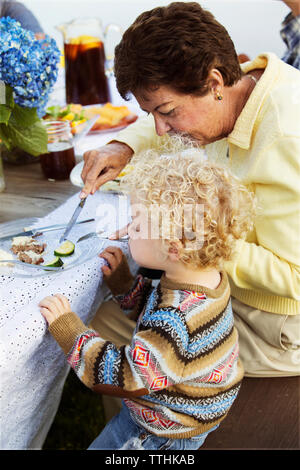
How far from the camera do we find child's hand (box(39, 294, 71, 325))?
0.90 m

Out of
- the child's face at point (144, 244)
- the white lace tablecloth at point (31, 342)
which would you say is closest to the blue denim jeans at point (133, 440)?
the white lace tablecloth at point (31, 342)

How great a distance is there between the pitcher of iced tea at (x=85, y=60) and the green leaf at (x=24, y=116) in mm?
798

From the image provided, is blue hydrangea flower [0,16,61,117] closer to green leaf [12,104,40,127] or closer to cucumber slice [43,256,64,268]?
green leaf [12,104,40,127]

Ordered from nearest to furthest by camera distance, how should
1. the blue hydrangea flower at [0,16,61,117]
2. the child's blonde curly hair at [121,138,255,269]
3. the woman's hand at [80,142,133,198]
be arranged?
the child's blonde curly hair at [121,138,255,269] → the blue hydrangea flower at [0,16,61,117] → the woman's hand at [80,142,133,198]

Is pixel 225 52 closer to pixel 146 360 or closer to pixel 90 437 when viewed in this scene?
pixel 146 360

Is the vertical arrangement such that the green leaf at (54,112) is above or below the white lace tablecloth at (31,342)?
above

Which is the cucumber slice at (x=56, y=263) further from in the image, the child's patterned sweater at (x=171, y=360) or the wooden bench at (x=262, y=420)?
the wooden bench at (x=262, y=420)

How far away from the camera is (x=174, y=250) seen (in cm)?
100

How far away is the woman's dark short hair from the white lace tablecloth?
424 mm

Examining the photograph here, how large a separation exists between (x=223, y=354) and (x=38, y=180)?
844 millimetres

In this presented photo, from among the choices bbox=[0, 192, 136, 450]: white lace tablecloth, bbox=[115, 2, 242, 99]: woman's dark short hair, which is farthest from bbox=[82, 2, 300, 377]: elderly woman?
bbox=[0, 192, 136, 450]: white lace tablecloth

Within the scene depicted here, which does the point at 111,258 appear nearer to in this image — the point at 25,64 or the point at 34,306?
the point at 34,306

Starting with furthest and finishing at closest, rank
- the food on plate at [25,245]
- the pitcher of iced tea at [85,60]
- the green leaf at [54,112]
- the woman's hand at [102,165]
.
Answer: the pitcher of iced tea at [85,60], the green leaf at [54,112], the woman's hand at [102,165], the food on plate at [25,245]

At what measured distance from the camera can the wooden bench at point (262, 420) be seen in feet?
3.57
